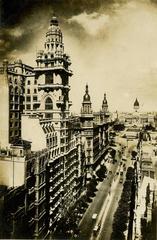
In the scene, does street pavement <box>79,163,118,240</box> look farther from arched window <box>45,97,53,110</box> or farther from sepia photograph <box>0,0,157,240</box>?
arched window <box>45,97,53,110</box>

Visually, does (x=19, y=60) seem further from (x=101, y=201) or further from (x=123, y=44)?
(x=101, y=201)

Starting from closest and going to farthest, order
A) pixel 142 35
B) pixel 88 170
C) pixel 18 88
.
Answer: pixel 142 35, pixel 18 88, pixel 88 170

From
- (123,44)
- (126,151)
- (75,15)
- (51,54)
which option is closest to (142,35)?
(123,44)

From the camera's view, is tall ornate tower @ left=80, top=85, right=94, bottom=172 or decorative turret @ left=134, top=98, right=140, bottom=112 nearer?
decorative turret @ left=134, top=98, right=140, bottom=112

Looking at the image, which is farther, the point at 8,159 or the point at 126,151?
the point at 126,151

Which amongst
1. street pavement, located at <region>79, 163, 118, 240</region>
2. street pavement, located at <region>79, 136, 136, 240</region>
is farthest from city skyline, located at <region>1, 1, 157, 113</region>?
street pavement, located at <region>79, 163, 118, 240</region>

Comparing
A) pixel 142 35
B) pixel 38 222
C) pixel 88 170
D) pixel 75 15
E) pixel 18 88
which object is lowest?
pixel 38 222

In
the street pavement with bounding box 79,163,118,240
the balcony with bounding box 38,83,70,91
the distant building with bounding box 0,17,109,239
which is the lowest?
the street pavement with bounding box 79,163,118,240
